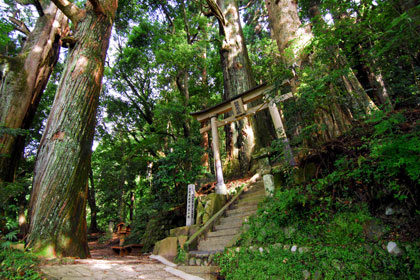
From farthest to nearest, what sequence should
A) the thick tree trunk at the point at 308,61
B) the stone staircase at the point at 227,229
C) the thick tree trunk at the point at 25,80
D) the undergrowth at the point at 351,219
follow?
the thick tree trunk at the point at 25,80 → the stone staircase at the point at 227,229 → the thick tree trunk at the point at 308,61 → the undergrowth at the point at 351,219

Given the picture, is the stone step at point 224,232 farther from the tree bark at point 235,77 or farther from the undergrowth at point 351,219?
the tree bark at point 235,77

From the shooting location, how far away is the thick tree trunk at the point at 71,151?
4.01 m

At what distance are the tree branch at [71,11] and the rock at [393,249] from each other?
760cm

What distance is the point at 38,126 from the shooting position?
37.6 ft

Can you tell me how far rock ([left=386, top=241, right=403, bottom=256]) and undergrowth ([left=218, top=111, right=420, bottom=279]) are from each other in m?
0.03

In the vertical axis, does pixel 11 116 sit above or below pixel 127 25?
below

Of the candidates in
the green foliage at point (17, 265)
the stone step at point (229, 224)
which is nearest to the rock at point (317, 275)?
the stone step at point (229, 224)

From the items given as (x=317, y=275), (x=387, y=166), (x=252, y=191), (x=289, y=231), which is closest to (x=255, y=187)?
(x=252, y=191)

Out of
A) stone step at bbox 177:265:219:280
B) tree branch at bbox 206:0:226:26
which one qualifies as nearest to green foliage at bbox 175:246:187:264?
stone step at bbox 177:265:219:280

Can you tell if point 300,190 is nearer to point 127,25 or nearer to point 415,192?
point 415,192

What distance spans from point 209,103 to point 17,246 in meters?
10.9

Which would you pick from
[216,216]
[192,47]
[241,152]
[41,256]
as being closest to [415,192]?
[216,216]

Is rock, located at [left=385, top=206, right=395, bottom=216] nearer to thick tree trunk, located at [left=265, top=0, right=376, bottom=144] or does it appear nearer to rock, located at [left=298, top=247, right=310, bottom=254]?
rock, located at [left=298, top=247, right=310, bottom=254]

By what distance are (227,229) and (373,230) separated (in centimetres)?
315
